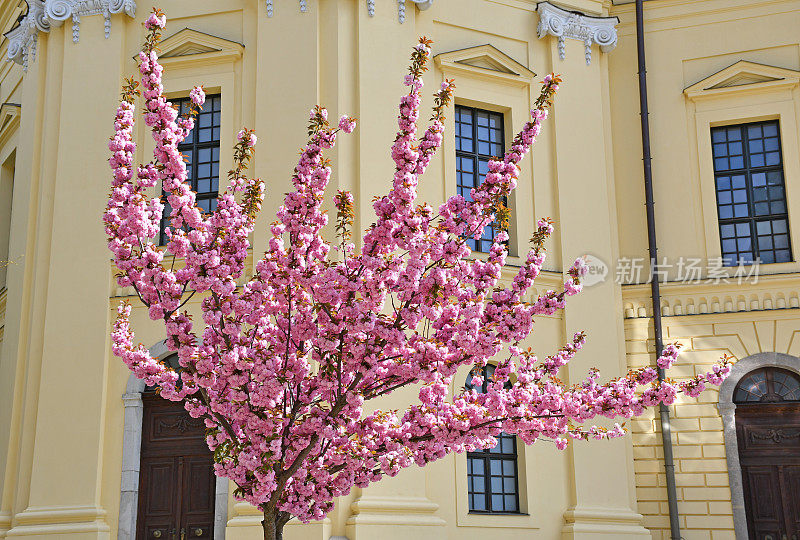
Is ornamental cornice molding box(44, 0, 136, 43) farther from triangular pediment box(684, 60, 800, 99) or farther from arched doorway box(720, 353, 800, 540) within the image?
arched doorway box(720, 353, 800, 540)

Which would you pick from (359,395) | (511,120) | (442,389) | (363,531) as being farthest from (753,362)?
(359,395)

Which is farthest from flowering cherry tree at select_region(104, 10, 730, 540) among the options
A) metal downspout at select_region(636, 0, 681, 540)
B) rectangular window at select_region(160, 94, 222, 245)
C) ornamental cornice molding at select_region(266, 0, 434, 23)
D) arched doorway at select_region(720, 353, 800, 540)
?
arched doorway at select_region(720, 353, 800, 540)

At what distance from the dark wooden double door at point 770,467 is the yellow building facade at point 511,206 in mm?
38

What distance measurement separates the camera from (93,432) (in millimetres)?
16453

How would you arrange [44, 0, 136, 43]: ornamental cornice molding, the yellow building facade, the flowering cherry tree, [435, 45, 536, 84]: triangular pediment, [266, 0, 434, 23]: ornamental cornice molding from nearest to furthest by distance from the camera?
1. the flowering cherry tree
2. the yellow building facade
3. [266, 0, 434, 23]: ornamental cornice molding
4. [44, 0, 136, 43]: ornamental cornice molding
5. [435, 45, 536, 84]: triangular pediment

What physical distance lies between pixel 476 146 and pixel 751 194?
17.1 ft

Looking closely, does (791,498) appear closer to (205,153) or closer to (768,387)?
(768,387)

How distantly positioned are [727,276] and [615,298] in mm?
2044

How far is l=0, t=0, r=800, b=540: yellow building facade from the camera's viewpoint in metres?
16.6

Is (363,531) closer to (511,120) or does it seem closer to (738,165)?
(511,120)

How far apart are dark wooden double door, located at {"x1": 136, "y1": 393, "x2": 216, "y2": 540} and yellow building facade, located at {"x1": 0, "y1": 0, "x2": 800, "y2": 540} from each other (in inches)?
5.5

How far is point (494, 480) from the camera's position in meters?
17.3

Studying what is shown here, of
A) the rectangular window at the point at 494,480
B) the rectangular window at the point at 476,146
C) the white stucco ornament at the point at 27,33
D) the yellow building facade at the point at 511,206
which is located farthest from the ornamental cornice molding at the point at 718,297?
the white stucco ornament at the point at 27,33

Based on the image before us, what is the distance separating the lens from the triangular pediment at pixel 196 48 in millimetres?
17906
